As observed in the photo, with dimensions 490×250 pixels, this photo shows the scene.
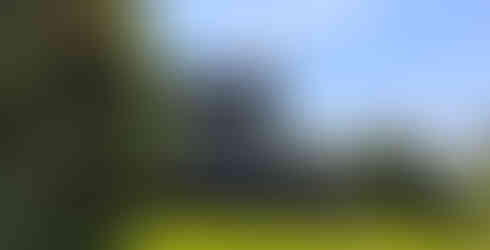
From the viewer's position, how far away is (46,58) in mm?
585

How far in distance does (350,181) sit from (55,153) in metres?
0.36

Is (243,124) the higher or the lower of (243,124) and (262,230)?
the higher

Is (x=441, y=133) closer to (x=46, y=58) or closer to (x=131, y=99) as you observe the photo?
(x=131, y=99)

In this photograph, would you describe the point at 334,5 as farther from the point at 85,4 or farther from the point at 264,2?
the point at 85,4

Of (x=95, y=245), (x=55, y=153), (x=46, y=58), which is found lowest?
(x=95, y=245)

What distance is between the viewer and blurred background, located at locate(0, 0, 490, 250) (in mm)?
556

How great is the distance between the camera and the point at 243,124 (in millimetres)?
569

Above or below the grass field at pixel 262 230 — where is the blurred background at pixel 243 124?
above

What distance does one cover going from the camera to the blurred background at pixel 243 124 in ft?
1.82

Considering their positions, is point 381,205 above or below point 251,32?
below

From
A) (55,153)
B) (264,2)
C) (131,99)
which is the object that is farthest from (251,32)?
(55,153)

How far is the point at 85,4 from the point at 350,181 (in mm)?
386

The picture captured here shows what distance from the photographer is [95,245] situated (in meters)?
0.58

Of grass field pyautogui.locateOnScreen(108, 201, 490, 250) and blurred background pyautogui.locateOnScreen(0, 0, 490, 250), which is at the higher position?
blurred background pyautogui.locateOnScreen(0, 0, 490, 250)
